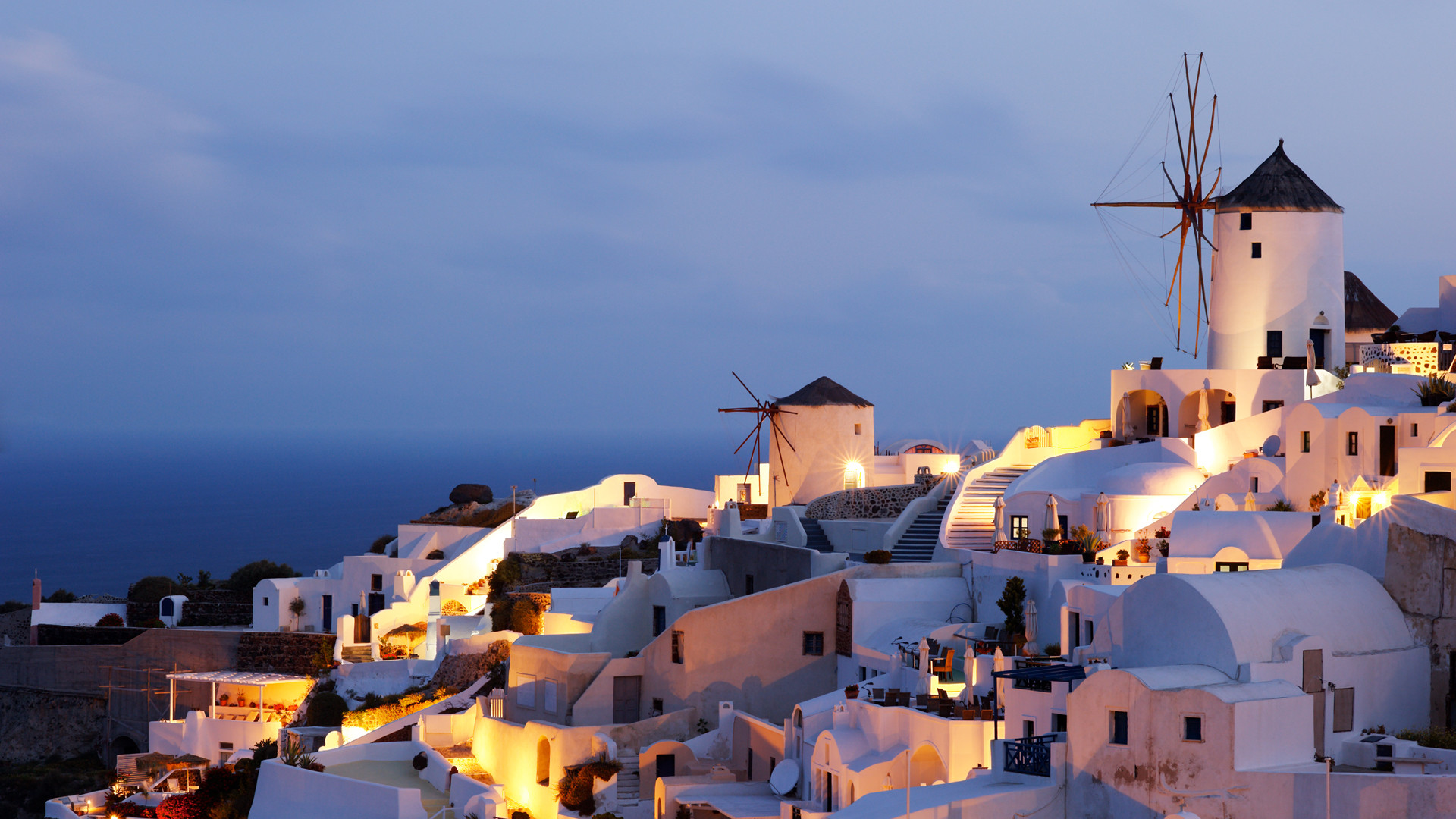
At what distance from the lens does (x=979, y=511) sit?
3438 cm

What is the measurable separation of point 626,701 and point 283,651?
53.3 ft

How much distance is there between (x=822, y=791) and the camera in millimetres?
24281

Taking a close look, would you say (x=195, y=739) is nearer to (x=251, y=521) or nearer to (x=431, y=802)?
(x=431, y=802)

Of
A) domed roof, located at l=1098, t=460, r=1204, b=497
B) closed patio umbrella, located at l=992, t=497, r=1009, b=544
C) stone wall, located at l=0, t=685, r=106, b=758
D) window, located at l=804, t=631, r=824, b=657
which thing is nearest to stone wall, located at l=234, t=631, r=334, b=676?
stone wall, located at l=0, t=685, r=106, b=758

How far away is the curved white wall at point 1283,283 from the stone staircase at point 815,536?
395 inches


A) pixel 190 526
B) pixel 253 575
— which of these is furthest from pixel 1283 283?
pixel 190 526

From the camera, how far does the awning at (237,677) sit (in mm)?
42438

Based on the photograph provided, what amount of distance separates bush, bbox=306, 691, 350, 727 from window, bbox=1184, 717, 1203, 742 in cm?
2523

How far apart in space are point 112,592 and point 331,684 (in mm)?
60615

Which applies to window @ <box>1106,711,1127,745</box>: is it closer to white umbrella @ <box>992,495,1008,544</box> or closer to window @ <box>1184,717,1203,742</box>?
window @ <box>1184,717,1203,742</box>

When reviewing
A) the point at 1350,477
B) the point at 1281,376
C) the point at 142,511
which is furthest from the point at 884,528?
the point at 142,511

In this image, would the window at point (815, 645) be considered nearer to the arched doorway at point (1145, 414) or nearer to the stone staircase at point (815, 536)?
the stone staircase at point (815, 536)

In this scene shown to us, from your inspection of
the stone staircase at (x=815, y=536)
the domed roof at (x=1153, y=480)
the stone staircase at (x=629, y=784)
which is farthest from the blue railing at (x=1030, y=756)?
the stone staircase at (x=815, y=536)

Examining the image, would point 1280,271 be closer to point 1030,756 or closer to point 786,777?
point 786,777
